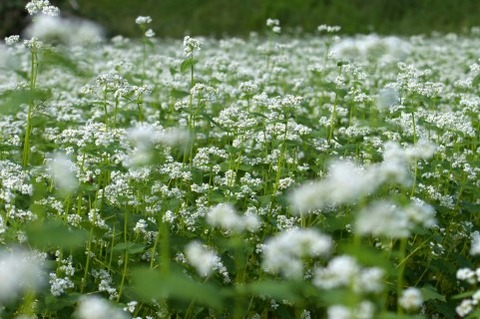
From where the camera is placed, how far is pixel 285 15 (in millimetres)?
19219

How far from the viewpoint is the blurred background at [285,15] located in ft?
56.4

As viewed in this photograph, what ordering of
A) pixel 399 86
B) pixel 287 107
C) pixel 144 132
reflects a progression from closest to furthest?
pixel 144 132, pixel 287 107, pixel 399 86

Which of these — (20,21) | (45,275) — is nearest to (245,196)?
(45,275)

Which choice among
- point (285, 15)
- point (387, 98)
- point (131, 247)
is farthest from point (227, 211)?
point (285, 15)

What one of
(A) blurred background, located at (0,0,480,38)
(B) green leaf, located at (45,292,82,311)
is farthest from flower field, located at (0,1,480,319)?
(A) blurred background, located at (0,0,480,38)

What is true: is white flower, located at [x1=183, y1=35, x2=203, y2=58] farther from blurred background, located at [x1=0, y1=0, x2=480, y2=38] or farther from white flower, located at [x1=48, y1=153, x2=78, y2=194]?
blurred background, located at [x1=0, y1=0, x2=480, y2=38]

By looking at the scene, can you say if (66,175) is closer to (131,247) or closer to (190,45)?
(131,247)

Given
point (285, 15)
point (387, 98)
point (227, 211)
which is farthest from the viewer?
point (285, 15)

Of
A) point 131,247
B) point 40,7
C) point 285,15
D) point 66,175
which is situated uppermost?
point 285,15

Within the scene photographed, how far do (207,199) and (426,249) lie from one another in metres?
1.05

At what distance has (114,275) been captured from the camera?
3293 millimetres

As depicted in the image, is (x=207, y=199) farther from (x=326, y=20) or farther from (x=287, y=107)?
(x=326, y=20)

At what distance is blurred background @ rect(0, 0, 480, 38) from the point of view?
1719 centimetres

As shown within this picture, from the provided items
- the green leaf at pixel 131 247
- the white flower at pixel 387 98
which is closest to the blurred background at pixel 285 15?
the white flower at pixel 387 98
